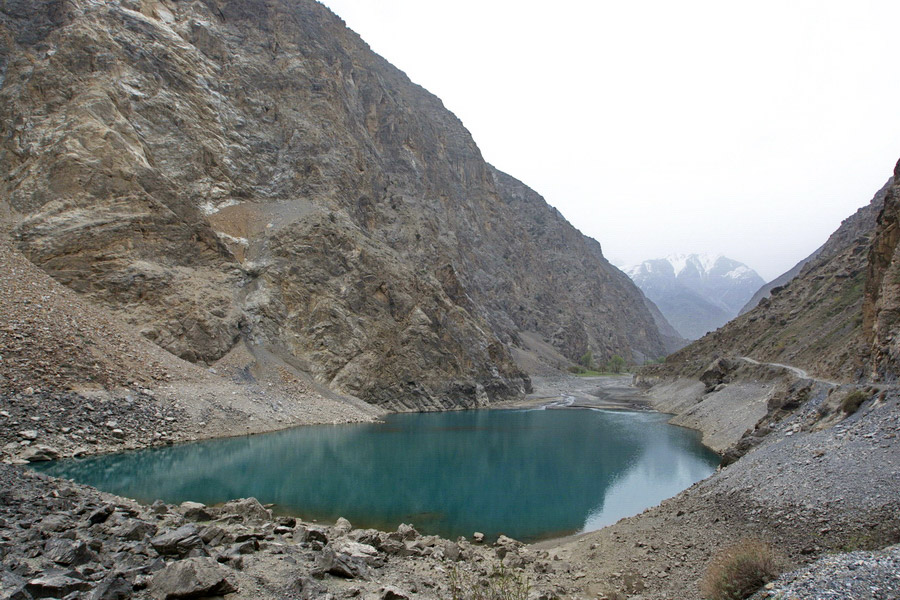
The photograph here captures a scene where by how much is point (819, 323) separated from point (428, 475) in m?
39.3

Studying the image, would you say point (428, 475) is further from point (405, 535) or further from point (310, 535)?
point (310, 535)

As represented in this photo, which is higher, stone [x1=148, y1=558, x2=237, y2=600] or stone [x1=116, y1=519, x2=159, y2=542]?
stone [x1=148, y1=558, x2=237, y2=600]

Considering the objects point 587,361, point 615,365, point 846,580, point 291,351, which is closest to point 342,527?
point 846,580

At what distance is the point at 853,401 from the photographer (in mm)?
18516

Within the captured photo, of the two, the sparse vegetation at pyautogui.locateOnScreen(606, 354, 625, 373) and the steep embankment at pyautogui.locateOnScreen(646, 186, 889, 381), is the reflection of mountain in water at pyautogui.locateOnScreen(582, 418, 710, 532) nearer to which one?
the steep embankment at pyautogui.locateOnScreen(646, 186, 889, 381)

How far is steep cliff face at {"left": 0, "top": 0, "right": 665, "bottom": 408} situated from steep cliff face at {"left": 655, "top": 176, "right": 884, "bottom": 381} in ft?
105

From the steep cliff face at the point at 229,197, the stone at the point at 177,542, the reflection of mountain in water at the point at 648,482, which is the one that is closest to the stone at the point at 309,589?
the stone at the point at 177,542

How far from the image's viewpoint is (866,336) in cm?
2548

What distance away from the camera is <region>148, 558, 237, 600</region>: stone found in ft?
24.5

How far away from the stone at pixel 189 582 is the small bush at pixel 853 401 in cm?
2067

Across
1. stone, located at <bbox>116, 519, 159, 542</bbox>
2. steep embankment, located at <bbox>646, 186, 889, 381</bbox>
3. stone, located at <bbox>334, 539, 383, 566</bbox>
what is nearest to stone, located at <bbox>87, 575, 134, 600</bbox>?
stone, located at <bbox>116, 519, 159, 542</bbox>

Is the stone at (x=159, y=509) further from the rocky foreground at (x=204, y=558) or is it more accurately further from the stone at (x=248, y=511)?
the stone at (x=248, y=511)

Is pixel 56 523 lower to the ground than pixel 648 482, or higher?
higher

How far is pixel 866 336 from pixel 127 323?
1944 inches
